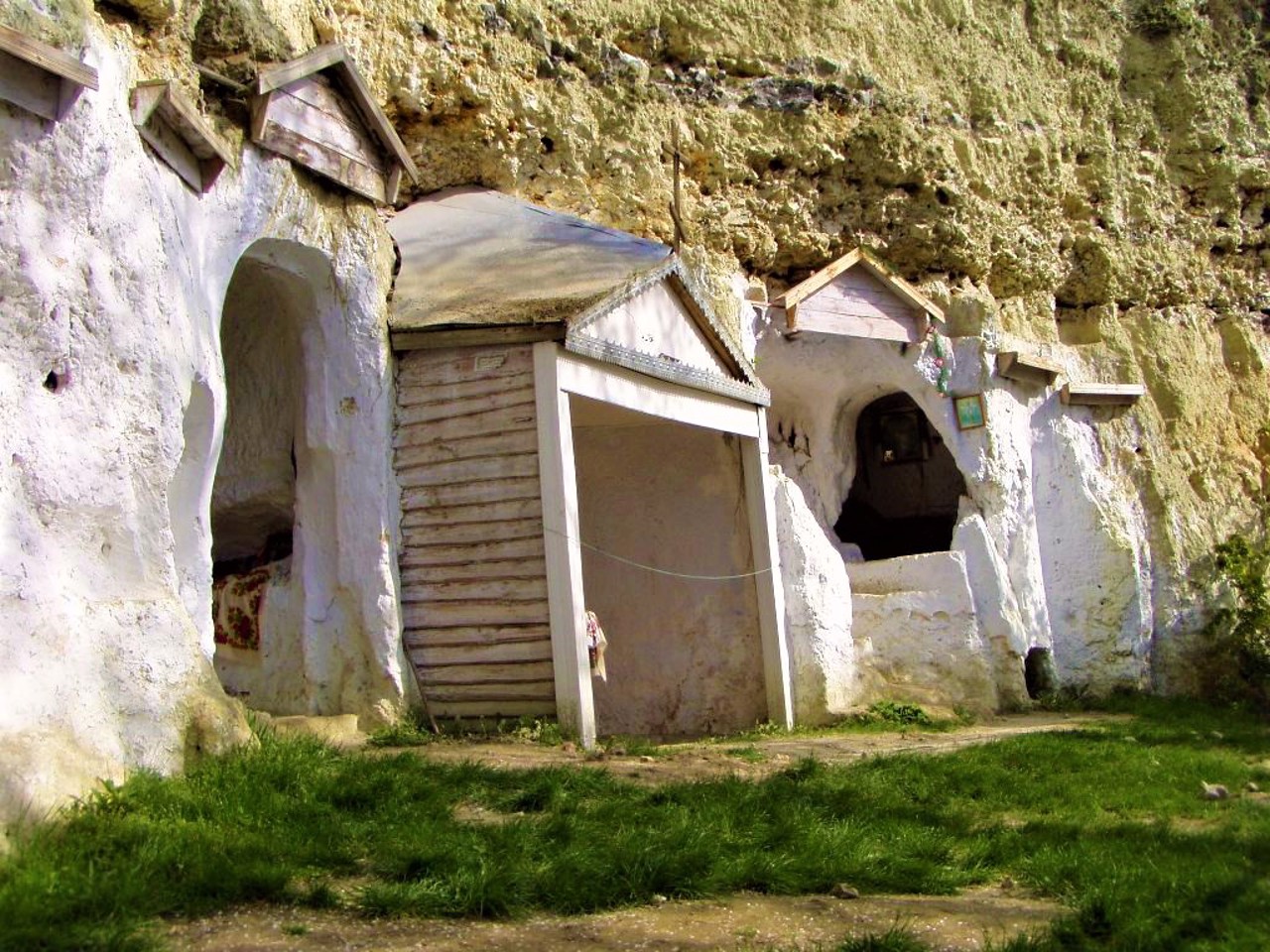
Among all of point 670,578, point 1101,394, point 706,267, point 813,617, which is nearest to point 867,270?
point 706,267

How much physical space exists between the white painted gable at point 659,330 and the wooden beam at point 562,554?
60cm

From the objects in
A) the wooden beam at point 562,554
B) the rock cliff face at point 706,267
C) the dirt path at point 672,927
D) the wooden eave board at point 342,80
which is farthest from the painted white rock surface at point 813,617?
the dirt path at point 672,927

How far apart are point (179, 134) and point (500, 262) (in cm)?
373

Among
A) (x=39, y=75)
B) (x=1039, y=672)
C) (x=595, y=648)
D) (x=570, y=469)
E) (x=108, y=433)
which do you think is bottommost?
(x=1039, y=672)

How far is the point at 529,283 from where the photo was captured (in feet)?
34.8

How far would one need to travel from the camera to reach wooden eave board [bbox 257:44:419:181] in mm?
8766

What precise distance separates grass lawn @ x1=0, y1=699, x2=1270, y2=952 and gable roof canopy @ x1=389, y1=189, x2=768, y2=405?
3594 mm

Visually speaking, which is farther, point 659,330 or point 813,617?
point 813,617

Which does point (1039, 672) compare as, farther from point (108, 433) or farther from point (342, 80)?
point (108, 433)

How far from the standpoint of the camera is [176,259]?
762 cm

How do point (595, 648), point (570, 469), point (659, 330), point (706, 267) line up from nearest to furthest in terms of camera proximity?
point (570, 469) < point (595, 648) < point (659, 330) < point (706, 267)

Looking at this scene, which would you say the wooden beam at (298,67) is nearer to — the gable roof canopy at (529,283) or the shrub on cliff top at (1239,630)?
the gable roof canopy at (529,283)

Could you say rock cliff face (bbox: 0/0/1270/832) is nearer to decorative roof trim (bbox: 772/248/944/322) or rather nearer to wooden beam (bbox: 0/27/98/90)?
wooden beam (bbox: 0/27/98/90)

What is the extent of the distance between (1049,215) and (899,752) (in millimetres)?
10950
